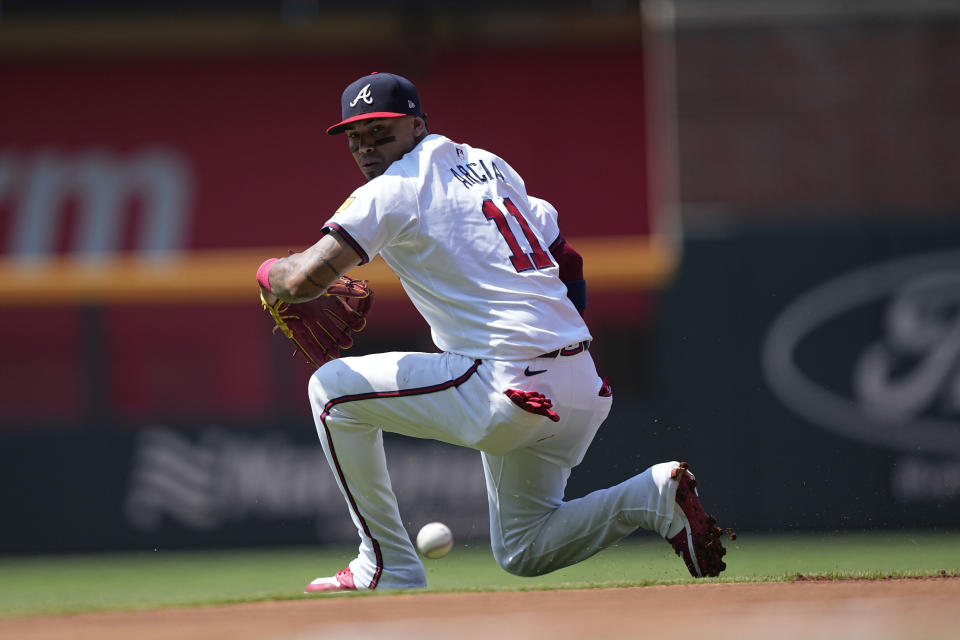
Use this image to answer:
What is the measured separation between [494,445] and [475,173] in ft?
3.07

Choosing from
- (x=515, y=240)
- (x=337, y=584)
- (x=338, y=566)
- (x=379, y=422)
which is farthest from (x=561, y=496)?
(x=338, y=566)

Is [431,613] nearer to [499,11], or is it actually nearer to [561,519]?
[561,519]

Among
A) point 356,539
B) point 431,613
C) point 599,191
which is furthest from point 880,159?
point 431,613

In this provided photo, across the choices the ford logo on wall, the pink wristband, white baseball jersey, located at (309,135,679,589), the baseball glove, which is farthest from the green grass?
the pink wristband

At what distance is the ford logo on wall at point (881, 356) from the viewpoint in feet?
29.2

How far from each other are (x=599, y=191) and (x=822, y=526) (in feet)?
21.6

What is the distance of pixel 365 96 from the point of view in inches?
185

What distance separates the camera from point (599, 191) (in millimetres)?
14320

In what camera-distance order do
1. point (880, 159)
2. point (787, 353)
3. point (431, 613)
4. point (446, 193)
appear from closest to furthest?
point (431, 613), point (446, 193), point (787, 353), point (880, 159)

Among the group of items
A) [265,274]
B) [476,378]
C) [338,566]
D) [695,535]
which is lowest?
[338,566]

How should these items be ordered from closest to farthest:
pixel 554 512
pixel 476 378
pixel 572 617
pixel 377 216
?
pixel 572 617 < pixel 377 216 < pixel 476 378 < pixel 554 512

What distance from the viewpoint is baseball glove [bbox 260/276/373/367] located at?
481cm

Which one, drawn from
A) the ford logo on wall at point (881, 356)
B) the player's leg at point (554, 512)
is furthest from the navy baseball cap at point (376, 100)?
the ford logo on wall at point (881, 356)

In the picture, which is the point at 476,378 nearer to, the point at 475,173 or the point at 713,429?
the point at 475,173
